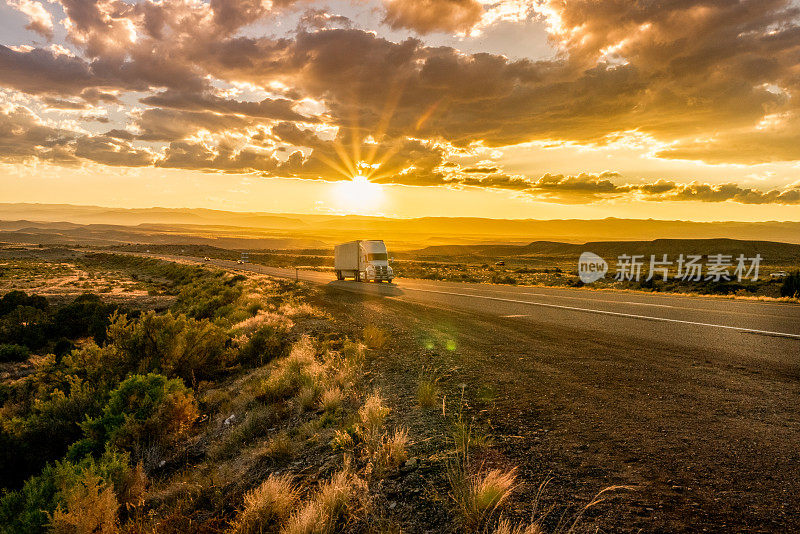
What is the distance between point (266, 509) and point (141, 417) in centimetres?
515

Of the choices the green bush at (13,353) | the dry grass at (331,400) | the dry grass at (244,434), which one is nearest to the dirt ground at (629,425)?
the dry grass at (331,400)

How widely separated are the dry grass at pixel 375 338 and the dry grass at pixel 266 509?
6.44 m

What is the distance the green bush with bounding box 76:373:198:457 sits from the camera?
7.86 metres

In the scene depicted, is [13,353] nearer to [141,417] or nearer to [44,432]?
[44,432]

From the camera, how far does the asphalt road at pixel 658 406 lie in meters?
3.71

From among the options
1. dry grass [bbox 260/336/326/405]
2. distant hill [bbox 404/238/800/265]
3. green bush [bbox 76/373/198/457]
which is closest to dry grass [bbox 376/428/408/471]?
dry grass [bbox 260/336/326/405]

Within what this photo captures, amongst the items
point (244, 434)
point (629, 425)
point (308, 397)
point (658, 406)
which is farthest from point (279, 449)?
point (658, 406)

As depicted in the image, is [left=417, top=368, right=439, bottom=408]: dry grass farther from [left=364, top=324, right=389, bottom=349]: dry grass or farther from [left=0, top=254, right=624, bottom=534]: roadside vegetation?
[left=364, top=324, right=389, bottom=349]: dry grass

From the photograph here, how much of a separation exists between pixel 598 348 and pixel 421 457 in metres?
5.96

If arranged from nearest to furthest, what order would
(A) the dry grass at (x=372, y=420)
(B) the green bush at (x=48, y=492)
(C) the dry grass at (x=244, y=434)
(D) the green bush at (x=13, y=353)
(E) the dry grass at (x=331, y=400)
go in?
(B) the green bush at (x=48, y=492)
(A) the dry grass at (x=372, y=420)
(C) the dry grass at (x=244, y=434)
(E) the dry grass at (x=331, y=400)
(D) the green bush at (x=13, y=353)

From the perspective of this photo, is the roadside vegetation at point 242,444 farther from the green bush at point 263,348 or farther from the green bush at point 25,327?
the green bush at point 25,327

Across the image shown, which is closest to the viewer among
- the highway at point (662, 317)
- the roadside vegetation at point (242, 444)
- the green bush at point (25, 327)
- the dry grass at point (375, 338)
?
the roadside vegetation at point (242, 444)

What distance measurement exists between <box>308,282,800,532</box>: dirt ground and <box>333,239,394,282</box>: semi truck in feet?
75.4

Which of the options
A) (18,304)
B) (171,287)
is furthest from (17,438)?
(171,287)
